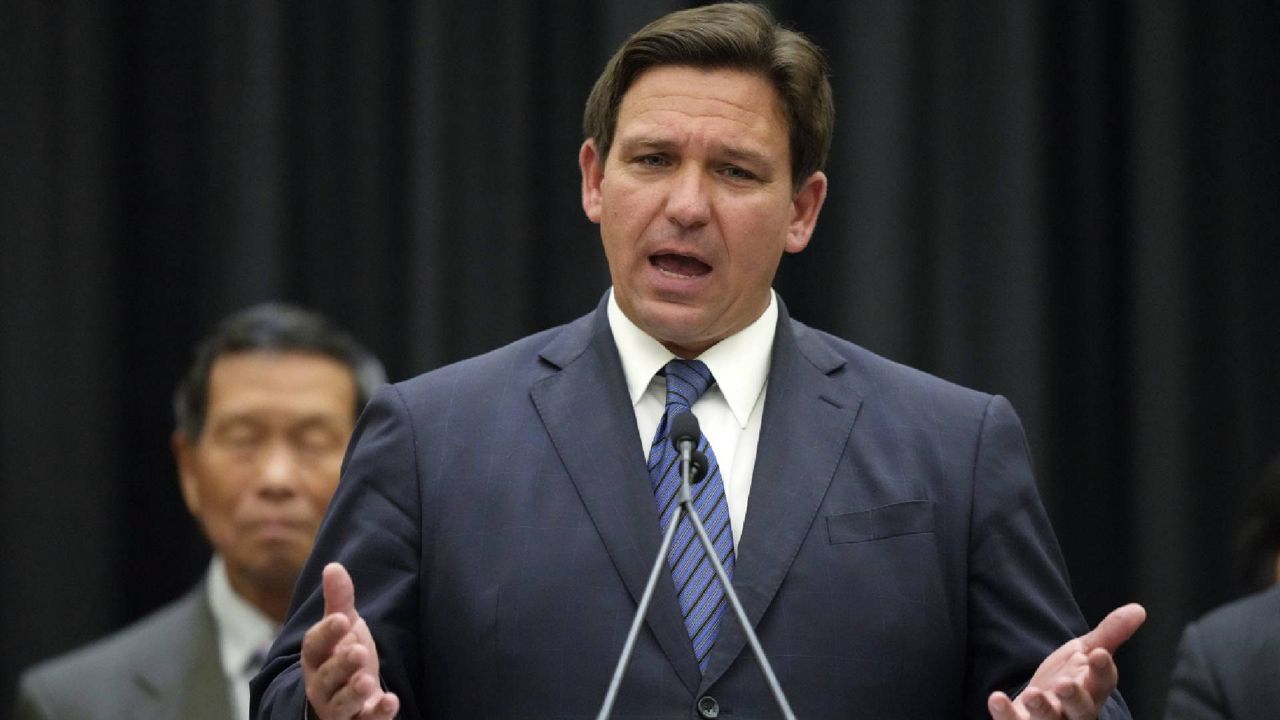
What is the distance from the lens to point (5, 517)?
15.8ft

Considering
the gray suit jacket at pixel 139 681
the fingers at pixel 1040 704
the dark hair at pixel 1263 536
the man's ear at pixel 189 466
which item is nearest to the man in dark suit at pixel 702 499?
the fingers at pixel 1040 704

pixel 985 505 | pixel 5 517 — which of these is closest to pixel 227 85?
pixel 5 517

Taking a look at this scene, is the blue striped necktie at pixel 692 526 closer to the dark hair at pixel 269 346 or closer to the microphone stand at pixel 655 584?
the microphone stand at pixel 655 584

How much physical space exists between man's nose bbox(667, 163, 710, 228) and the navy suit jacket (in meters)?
0.21

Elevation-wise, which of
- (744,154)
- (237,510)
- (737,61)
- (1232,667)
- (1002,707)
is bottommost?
(237,510)

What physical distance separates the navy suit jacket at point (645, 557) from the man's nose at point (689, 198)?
205mm

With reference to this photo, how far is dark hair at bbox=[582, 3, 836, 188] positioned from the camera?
258 centimetres

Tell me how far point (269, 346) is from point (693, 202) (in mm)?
1722

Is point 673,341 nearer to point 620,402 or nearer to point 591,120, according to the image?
point 620,402

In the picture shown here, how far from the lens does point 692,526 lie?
94.5 inches

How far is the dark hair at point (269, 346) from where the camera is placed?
4.01 m

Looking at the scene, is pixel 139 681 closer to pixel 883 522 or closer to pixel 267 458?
pixel 267 458

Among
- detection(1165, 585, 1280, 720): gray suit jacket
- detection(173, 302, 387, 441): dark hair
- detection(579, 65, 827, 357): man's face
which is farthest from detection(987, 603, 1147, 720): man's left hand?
detection(173, 302, 387, 441): dark hair

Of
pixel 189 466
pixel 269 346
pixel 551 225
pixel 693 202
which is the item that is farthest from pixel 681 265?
pixel 551 225
